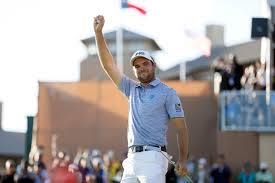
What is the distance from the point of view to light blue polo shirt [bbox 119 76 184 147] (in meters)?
7.54

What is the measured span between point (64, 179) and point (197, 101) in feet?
33.3

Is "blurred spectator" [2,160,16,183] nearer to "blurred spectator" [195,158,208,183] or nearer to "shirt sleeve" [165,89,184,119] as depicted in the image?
"blurred spectator" [195,158,208,183]

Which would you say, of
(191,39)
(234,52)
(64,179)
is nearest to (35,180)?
(64,179)

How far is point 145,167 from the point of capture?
24.5 ft

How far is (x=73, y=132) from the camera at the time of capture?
92.0 feet

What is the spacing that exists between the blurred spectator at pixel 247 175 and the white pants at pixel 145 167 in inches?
611

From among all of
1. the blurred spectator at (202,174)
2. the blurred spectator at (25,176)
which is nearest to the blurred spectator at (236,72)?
the blurred spectator at (202,174)

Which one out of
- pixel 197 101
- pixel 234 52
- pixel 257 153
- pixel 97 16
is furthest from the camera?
pixel 234 52

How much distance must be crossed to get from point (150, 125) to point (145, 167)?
1.23 feet

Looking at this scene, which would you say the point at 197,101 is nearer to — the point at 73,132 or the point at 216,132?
the point at 216,132

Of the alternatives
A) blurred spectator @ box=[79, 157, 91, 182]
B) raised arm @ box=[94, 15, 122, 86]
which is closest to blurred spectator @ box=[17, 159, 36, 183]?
blurred spectator @ box=[79, 157, 91, 182]

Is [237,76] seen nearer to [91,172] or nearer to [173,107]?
[91,172]

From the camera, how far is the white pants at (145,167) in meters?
7.43

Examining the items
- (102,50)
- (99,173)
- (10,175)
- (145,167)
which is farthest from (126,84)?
(99,173)
